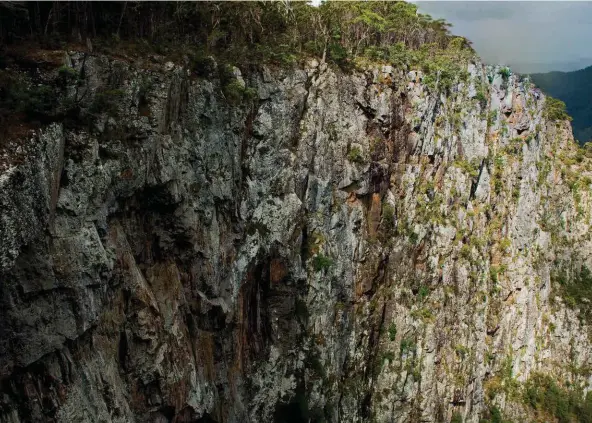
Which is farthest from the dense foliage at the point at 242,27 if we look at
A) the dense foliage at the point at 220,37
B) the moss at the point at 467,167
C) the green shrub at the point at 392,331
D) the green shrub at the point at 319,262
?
the green shrub at the point at 392,331

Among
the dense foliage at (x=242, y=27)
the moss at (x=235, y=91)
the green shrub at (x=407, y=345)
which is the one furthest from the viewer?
the green shrub at (x=407, y=345)

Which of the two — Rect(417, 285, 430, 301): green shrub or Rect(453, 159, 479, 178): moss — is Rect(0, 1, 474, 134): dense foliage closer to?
Rect(453, 159, 479, 178): moss

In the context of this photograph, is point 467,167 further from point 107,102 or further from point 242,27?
point 107,102

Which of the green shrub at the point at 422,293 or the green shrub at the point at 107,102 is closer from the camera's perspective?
the green shrub at the point at 107,102

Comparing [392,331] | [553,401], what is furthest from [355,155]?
[553,401]

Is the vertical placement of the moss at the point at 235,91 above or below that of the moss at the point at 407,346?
above

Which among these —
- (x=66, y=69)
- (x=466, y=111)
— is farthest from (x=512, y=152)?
(x=66, y=69)

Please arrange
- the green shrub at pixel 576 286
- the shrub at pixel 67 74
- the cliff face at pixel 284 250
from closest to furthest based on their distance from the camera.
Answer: the cliff face at pixel 284 250 < the shrub at pixel 67 74 < the green shrub at pixel 576 286

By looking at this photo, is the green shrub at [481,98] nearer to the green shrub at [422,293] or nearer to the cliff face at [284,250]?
the cliff face at [284,250]
